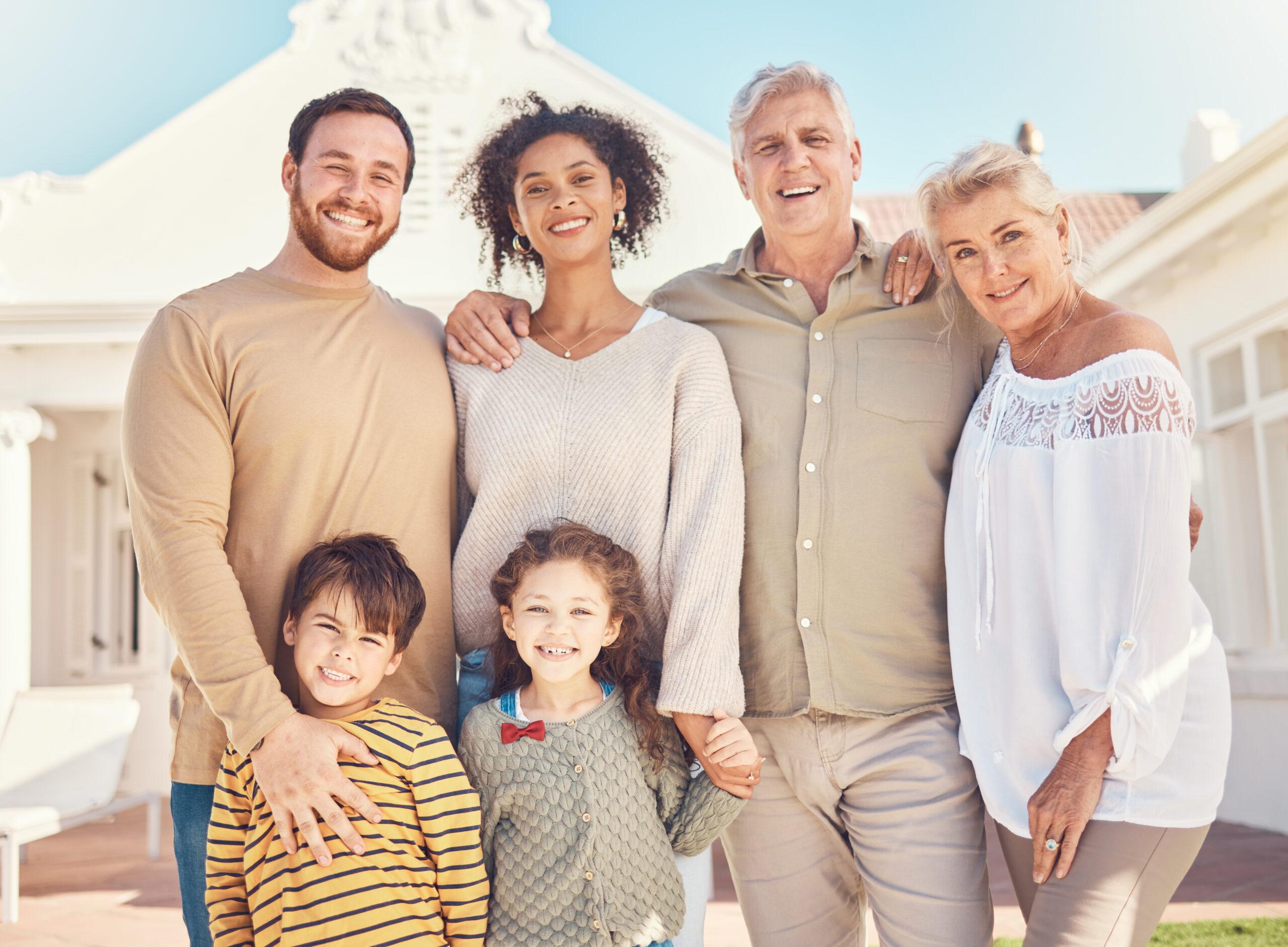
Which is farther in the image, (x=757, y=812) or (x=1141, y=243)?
(x=1141, y=243)

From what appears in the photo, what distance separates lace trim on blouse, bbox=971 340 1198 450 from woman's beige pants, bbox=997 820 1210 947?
68cm

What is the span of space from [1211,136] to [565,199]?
794cm

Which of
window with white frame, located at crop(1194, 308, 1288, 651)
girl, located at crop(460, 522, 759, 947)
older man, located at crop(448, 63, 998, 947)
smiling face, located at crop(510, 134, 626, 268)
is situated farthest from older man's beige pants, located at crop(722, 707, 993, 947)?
window with white frame, located at crop(1194, 308, 1288, 651)

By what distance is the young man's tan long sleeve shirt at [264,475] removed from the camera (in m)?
1.96

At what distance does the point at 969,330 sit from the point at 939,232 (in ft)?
0.99

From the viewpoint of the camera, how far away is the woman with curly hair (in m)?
2.18

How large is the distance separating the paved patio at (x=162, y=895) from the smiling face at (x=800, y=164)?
3399 millimetres

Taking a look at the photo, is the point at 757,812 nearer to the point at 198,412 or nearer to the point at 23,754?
the point at 198,412

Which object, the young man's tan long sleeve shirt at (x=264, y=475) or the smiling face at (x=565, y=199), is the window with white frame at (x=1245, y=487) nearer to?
the smiling face at (x=565, y=199)

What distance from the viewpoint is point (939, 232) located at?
90.3 inches

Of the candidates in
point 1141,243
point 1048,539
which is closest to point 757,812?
point 1048,539

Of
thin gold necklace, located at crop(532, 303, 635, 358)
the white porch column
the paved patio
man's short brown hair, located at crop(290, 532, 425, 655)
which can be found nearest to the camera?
man's short brown hair, located at crop(290, 532, 425, 655)

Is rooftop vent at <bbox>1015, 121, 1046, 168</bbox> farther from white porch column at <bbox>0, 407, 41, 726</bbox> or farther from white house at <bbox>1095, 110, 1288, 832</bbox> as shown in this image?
white porch column at <bbox>0, 407, 41, 726</bbox>

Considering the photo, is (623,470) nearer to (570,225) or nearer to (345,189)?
(570,225)
